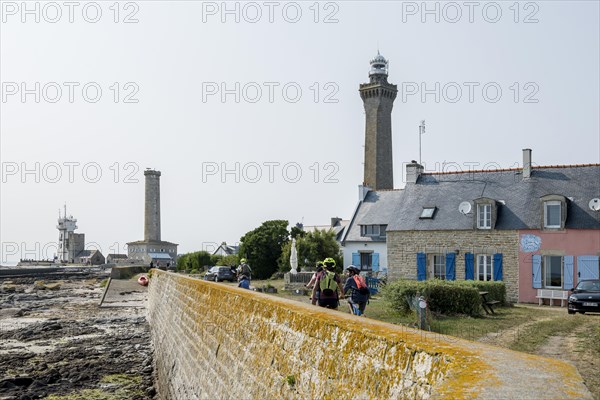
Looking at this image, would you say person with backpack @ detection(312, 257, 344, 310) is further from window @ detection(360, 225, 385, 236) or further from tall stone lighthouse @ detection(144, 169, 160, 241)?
tall stone lighthouse @ detection(144, 169, 160, 241)

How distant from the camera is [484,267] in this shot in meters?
25.6

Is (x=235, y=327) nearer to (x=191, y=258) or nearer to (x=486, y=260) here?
(x=486, y=260)

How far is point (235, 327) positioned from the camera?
7.18 metres

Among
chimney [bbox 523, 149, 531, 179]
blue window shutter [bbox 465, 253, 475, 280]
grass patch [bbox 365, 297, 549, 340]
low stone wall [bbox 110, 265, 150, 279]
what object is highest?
chimney [bbox 523, 149, 531, 179]

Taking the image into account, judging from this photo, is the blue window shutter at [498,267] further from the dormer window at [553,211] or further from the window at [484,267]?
the dormer window at [553,211]

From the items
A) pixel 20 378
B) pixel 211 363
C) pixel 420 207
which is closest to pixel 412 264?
pixel 420 207

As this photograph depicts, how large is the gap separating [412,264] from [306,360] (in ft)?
77.4

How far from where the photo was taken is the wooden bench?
2266 centimetres

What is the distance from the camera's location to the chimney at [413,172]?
30406 mm

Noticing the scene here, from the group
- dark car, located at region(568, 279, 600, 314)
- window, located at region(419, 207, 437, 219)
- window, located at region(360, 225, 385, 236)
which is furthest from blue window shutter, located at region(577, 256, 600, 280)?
window, located at region(360, 225, 385, 236)

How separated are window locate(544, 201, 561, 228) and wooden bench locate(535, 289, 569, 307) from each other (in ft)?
9.32

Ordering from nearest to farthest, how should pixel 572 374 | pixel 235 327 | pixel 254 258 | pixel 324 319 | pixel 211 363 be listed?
pixel 572 374 → pixel 324 319 → pixel 235 327 → pixel 211 363 → pixel 254 258

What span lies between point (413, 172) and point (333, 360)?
26.9m

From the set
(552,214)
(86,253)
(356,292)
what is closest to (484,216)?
(552,214)
